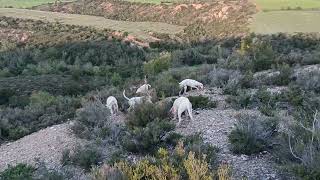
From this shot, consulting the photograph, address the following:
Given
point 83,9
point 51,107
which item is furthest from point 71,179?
point 83,9

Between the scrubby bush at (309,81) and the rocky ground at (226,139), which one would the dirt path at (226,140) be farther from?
the scrubby bush at (309,81)

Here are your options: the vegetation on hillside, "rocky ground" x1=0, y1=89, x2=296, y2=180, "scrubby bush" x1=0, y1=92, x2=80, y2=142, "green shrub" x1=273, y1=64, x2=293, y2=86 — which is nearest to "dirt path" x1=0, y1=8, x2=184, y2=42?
the vegetation on hillside

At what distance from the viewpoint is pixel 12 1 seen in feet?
343

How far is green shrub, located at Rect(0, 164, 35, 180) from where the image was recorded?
7.66 metres

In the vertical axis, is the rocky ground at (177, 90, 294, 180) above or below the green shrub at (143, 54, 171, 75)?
above

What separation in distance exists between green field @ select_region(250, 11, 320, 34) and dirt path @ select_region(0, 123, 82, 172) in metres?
45.1

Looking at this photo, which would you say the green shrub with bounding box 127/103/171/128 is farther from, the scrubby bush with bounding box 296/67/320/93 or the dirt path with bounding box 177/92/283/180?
the scrubby bush with bounding box 296/67/320/93

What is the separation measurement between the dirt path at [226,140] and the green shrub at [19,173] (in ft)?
9.67

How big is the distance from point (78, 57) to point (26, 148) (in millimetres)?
42866

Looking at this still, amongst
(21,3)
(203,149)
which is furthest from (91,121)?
(21,3)

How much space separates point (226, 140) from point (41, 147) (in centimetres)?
404

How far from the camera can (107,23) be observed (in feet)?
255

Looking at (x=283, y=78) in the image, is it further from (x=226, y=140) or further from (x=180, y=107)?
(x=226, y=140)

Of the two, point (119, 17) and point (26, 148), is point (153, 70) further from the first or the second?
point (119, 17)
